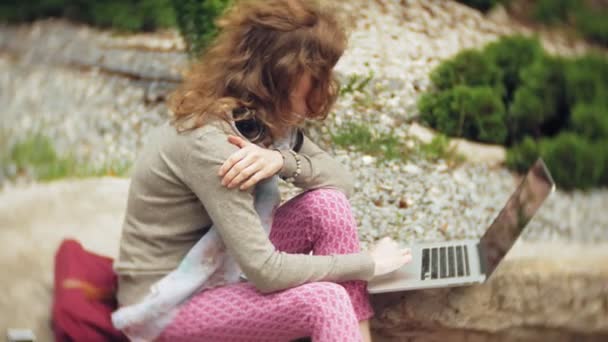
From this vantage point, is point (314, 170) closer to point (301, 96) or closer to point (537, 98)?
point (301, 96)

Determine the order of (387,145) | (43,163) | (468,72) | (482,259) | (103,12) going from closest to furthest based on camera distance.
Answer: (482,259) → (43,163) → (103,12) → (387,145) → (468,72)

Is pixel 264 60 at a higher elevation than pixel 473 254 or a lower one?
higher

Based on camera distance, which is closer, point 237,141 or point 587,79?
point 237,141

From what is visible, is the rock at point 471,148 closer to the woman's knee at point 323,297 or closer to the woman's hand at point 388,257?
the woman's hand at point 388,257

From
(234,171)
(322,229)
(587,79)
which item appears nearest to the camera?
(234,171)

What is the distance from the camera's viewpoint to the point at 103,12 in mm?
2703

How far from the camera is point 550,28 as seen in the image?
3.17 meters

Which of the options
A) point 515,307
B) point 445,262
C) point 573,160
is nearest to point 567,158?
point 573,160

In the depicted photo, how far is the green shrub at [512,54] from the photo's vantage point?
309 centimetres

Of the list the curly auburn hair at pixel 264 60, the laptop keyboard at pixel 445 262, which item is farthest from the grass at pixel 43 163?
the laptop keyboard at pixel 445 262

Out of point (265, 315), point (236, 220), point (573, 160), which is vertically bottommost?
point (573, 160)

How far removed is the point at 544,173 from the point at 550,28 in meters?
1.42

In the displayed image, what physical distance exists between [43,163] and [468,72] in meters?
1.76

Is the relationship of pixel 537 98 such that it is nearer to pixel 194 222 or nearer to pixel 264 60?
pixel 264 60
